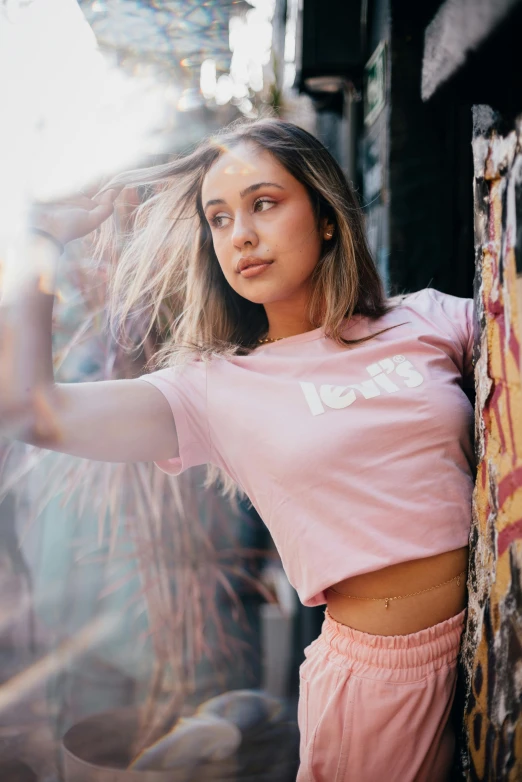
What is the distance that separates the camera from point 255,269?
5.15 feet

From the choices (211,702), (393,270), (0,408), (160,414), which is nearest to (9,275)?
(0,408)

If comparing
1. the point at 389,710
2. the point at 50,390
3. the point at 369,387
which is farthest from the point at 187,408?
the point at 389,710

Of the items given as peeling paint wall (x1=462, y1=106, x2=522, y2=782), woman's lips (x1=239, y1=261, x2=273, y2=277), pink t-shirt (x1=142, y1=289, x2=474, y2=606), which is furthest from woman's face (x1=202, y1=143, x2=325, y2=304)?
peeling paint wall (x1=462, y1=106, x2=522, y2=782)

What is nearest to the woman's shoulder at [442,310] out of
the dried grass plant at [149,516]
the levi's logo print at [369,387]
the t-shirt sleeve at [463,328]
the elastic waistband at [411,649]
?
the t-shirt sleeve at [463,328]

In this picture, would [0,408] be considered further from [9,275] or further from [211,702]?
[211,702]

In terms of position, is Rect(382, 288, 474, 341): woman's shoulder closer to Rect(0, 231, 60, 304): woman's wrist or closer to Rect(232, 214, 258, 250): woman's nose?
Rect(232, 214, 258, 250): woman's nose

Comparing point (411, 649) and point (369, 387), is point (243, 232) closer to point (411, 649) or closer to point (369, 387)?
point (369, 387)

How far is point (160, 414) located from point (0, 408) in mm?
339

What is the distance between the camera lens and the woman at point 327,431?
1.33 m

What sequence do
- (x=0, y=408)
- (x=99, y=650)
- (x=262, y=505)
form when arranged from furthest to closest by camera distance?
(x=99, y=650), (x=262, y=505), (x=0, y=408)

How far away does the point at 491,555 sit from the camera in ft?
3.75

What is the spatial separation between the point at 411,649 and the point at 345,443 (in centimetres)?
44

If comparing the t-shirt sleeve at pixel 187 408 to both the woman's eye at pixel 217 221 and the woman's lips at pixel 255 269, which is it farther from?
the woman's eye at pixel 217 221

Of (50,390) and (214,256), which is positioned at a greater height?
(214,256)
